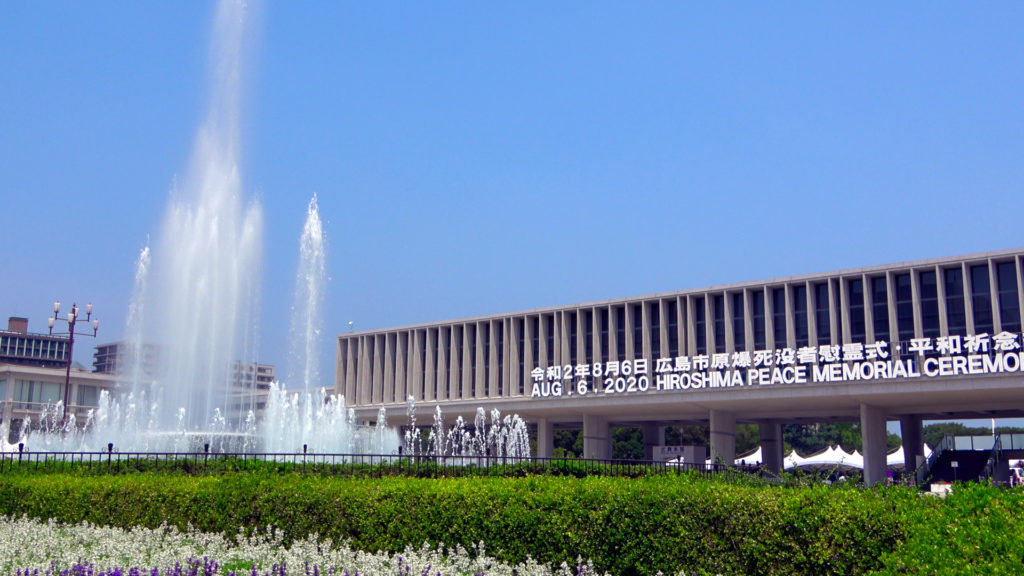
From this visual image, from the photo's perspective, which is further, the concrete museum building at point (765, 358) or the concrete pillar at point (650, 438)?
the concrete pillar at point (650, 438)

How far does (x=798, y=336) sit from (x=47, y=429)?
47.6 meters

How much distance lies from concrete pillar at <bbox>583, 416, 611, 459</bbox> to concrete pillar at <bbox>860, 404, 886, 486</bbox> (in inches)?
604

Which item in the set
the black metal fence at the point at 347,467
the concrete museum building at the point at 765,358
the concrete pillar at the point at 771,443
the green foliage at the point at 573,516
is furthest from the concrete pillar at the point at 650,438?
the green foliage at the point at 573,516

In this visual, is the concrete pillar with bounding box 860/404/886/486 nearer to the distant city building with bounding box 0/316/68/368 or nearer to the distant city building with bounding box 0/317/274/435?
the distant city building with bounding box 0/317/274/435

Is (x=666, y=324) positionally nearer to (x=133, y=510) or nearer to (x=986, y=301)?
(x=986, y=301)

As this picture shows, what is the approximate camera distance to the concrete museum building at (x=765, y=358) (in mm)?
38812

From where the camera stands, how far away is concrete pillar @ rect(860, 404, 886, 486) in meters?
40.2

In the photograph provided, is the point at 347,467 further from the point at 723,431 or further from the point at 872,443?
the point at 723,431

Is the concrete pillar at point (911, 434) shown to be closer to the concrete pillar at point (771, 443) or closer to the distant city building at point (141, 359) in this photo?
the concrete pillar at point (771, 443)

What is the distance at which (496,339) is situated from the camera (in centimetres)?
6053

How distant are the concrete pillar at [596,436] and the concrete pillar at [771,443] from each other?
9.43 meters

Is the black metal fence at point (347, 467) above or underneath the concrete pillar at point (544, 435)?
underneath

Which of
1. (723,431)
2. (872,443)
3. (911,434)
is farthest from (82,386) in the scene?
(911,434)

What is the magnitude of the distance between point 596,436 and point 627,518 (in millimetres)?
44177
